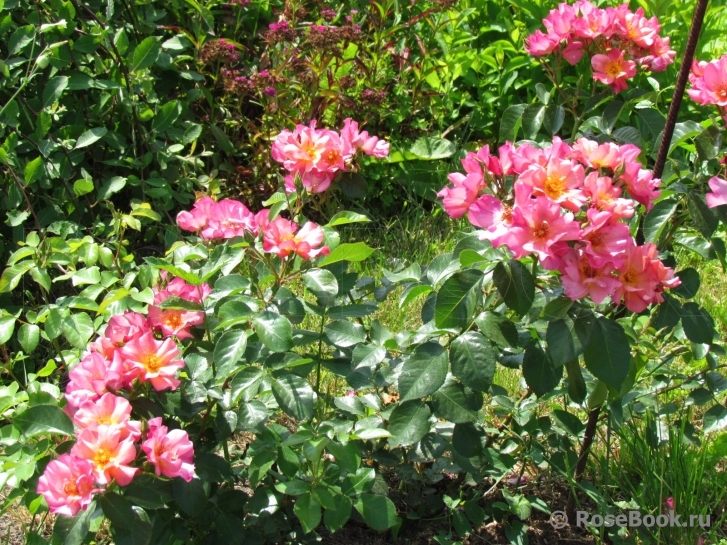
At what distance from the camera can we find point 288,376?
4.96ft

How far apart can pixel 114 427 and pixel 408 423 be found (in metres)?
0.54

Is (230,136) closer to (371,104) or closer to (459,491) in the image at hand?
(371,104)

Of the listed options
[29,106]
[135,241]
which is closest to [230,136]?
[135,241]

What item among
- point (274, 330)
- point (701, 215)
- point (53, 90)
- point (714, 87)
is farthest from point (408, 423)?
point (53, 90)

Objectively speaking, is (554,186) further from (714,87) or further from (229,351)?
(229,351)

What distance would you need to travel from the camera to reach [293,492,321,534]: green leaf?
1.44 meters

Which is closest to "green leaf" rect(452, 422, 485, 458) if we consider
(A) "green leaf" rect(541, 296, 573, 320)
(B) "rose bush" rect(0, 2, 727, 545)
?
(B) "rose bush" rect(0, 2, 727, 545)

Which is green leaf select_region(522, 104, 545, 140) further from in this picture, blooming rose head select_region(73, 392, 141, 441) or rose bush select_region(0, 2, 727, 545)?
blooming rose head select_region(73, 392, 141, 441)

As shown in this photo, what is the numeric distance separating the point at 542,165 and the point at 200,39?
7.39 ft

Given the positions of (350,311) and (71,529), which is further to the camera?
(350,311)

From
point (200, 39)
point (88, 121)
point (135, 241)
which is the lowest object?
point (135, 241)

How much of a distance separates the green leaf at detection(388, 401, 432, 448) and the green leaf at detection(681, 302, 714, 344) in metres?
0.51

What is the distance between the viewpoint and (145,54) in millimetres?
2787

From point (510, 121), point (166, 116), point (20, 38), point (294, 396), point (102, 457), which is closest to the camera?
point (102, 457)
